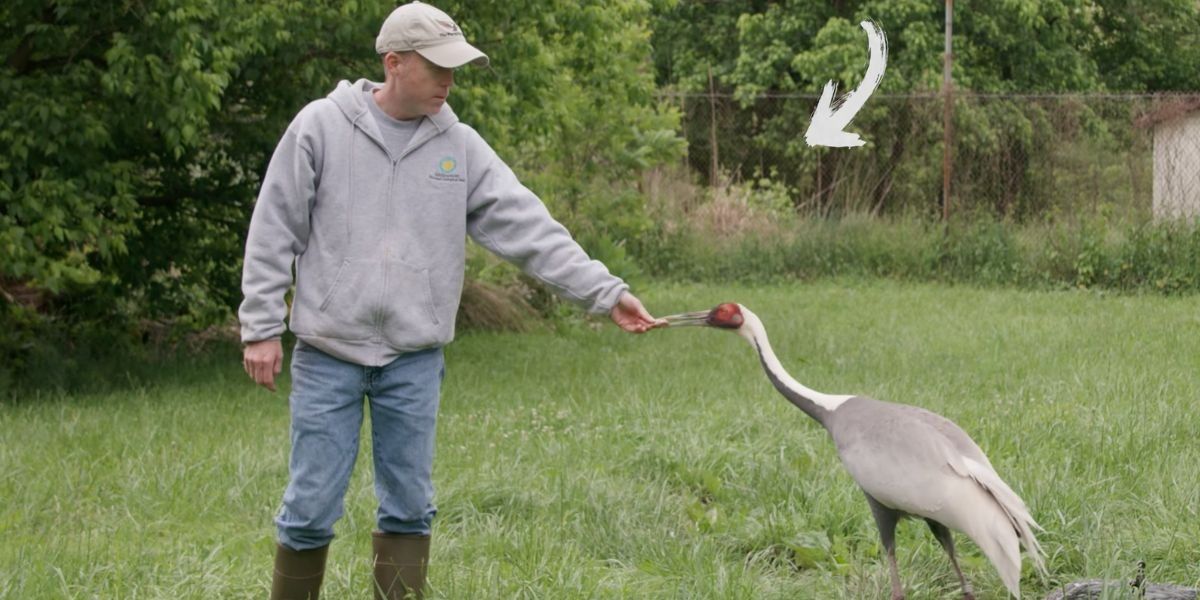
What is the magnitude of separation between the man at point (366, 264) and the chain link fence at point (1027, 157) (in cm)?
1438

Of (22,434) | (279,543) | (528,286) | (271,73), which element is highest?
(271,73)

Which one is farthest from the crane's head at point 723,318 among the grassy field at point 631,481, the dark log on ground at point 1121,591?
the dark log on ground at point 1121,591

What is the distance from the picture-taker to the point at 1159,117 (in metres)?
18.2

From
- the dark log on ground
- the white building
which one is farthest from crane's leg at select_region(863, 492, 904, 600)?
the white building

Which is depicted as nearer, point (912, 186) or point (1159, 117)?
point (1159, 117)

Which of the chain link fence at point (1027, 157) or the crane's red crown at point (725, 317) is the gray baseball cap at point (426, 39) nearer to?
the crane's red crown at point (725, 317)

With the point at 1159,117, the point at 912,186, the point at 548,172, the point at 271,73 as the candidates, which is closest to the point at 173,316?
the point at 271,73

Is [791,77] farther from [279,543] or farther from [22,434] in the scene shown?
[279,543]

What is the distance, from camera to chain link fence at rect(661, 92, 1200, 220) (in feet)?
59.2

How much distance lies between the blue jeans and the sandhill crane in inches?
35.0

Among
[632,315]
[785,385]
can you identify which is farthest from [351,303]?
[785,385]

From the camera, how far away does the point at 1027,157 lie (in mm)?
18703

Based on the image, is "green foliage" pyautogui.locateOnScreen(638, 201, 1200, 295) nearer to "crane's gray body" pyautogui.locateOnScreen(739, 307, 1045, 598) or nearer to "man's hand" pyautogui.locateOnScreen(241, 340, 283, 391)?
"crane's gray body" pyautogui.locateOnScreen(739, 307, 1045, 598)

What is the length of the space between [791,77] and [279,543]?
2212 centimetres
